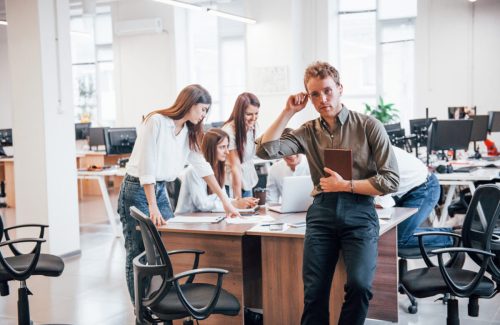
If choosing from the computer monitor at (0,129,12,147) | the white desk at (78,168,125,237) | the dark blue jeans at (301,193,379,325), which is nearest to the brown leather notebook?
the dark blue jeans at (301,193,379,325)

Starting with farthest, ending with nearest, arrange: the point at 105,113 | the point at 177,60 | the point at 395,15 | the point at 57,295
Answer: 1. the point at 105,113
2. the point at 177,60
3. the point at 395,15
4. the point at 57,295

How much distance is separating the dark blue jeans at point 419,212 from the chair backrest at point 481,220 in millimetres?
588

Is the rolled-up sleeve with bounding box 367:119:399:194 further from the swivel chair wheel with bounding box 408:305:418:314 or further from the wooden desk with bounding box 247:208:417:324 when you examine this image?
the swivel chair wheel with bounding box 408:305:418:314

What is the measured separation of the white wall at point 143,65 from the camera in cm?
1204

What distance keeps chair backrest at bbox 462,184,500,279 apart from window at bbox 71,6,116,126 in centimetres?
1122

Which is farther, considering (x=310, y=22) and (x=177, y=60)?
(x=177, y=60)

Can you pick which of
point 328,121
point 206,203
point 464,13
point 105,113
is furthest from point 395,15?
point 328,121

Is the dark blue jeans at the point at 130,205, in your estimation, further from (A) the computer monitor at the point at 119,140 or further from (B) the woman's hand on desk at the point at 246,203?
(A) the computer monitor at the point at 119,140

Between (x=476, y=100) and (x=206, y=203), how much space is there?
7.19 meters

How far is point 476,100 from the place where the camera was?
9.97 m

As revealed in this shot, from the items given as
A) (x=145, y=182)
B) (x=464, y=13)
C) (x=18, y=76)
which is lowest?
(x=145, y=182)

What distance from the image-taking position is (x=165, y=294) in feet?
9.21

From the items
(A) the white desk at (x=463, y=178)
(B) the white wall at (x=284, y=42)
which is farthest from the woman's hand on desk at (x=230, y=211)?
(B) the white wall at (x=284, y=42)

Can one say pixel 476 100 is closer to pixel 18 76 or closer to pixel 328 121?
pixel 18 76
